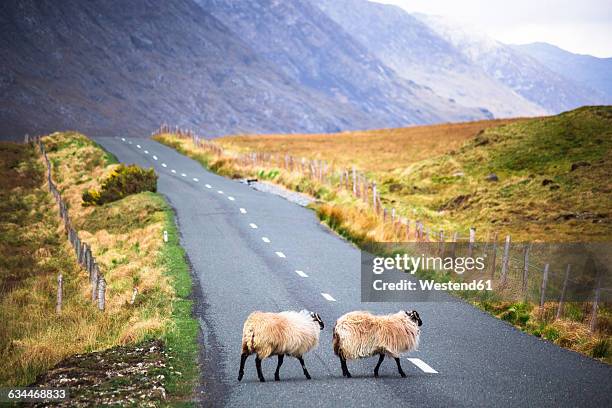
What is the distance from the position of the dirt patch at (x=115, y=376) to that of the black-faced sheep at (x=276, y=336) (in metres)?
1.36

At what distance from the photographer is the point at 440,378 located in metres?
11.0

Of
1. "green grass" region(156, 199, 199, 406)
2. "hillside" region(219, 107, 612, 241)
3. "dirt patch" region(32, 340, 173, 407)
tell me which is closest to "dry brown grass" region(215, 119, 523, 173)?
"hillside" region(219, 107, 612, 241)

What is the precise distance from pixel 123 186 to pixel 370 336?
30.6 meters

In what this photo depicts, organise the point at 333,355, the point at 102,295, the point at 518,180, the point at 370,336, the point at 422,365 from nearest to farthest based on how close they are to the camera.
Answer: the point at 370,336
the point at 422,365
the point at 333,355
the point at 102,295
the point at 518,180

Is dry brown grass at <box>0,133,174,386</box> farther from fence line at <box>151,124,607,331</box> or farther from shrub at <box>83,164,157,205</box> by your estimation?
fence line at <box>151,124,607,331</box>

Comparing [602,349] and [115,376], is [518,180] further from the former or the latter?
[115,376]

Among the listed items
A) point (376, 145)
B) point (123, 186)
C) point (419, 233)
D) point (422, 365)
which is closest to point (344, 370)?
point (422, 365)

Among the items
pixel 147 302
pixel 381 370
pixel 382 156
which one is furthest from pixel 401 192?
pixel 381 370

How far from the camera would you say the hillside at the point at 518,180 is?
113 ft

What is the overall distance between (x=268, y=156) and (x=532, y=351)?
47.5m

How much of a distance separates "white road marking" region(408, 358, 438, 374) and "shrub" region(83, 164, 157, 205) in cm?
2885

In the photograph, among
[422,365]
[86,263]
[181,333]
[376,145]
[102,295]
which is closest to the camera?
[422,365]

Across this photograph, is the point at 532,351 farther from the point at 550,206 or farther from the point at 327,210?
the point at 550,206

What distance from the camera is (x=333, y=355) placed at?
1227 centimetres
